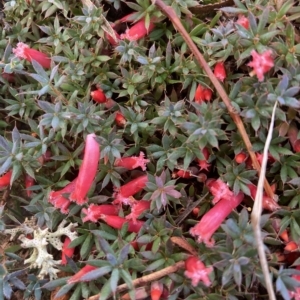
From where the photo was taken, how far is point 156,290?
2418mm

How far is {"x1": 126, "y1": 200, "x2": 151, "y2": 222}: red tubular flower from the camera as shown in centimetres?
257

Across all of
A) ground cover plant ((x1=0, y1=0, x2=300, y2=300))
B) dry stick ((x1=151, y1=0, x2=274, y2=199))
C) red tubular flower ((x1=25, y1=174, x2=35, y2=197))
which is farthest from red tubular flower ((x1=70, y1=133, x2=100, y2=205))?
dry stick ((x1=151, y1=0, x2=274, y2=199))

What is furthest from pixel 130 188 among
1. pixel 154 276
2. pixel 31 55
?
pixel 31 55

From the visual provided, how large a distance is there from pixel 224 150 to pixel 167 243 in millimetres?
609

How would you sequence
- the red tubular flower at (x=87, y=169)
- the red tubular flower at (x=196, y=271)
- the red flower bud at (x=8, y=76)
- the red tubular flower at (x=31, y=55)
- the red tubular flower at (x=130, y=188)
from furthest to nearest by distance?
1. the red flower bud at (x=8, y=76)
2. the red tubular flower at (x=31, y=55)
3. the red tubular flower at (x=130, y=188)
4. the red tubular flower at (x=87, y=169)
5. the red tubular flower at (x=196, y=271)

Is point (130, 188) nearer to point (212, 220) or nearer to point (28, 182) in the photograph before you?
point (212, 220)

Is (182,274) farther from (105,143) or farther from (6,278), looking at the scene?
(6,278)

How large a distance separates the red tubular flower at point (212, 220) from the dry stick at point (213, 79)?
0.22m

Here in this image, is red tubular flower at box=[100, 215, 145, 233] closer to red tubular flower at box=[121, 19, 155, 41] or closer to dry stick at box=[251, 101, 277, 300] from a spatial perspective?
dry stick at box=[251, 101, 277, 300]

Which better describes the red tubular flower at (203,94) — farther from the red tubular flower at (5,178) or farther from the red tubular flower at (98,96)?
the red tubular flower at (5,178)

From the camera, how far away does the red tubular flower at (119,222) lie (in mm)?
2586

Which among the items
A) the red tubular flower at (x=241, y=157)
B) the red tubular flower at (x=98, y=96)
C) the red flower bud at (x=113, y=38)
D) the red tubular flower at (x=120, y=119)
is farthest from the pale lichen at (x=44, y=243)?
the red flower bud at (x=113, y=38)

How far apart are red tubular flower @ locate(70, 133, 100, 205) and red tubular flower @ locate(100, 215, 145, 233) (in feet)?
0.54

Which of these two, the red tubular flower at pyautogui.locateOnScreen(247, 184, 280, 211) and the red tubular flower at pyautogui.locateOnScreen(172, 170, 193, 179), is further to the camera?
the red tubular flower at pyautogui.locateOnScreen(172, 170, 193, 179)
